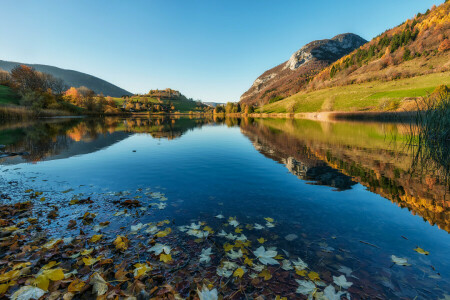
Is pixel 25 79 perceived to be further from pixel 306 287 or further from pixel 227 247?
pixel 306 287

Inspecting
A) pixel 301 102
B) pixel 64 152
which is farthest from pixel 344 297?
pixel 301 102

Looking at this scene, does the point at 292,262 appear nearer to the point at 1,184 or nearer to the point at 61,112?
the point at 1,184

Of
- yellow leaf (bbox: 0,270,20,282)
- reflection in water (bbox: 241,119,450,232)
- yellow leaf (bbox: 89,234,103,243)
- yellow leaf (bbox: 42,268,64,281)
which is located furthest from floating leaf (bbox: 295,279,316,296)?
reflection in water (bbox: 241,119,450,232)

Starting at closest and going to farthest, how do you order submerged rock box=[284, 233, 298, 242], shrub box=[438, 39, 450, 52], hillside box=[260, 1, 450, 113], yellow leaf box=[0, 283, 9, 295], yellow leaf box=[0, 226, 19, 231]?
yellow leaf box=[0, 283, 9, 295] < yellow leaf box=[0, 226, 19, 231] < submerged rock box=[284, 233, 298, 242] < hillside box=[260, 1, 450, 113] < shrub box=[438, 39, 450, 52]

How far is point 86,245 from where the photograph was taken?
6.02 m

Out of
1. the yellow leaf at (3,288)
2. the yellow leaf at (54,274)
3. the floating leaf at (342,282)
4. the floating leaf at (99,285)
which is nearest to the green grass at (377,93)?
the floating leaf at (342,282)

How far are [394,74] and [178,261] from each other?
175m

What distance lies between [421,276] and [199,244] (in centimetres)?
664

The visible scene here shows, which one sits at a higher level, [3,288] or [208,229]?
[3,288]

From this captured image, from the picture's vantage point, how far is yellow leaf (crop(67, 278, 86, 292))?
156 inches

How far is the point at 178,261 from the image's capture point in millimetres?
5508

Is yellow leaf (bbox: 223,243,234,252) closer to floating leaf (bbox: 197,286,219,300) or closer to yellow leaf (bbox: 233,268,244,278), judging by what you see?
yellow leaf (bbox: 233,268,244,278)

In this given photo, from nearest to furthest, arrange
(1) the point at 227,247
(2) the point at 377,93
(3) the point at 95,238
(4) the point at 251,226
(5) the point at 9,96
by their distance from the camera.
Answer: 1. (1) the point at 227,247
2. (3) the point at 95,238
3. (4) the point at 251,226
4. (5) the point at 9,96
5. (2) the point at 377,93

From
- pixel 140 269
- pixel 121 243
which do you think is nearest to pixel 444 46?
pixel 140 269
